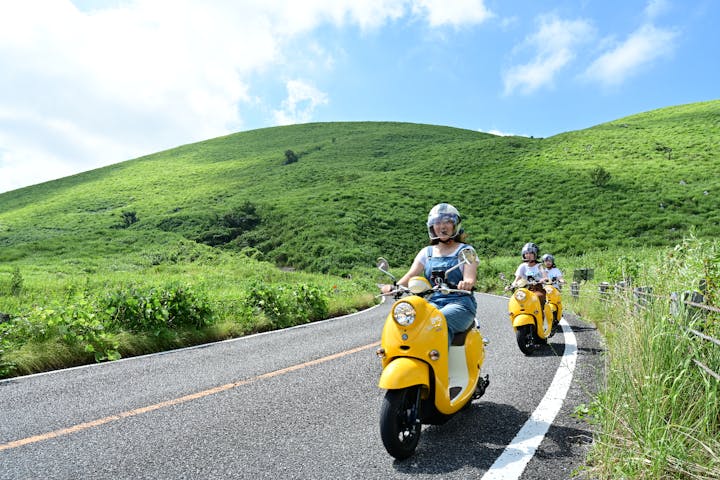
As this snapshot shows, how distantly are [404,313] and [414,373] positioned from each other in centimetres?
47

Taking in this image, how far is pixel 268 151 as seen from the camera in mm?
82375

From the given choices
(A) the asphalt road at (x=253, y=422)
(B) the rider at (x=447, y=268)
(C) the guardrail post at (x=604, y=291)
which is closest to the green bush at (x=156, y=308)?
(A) the asphalt road at (x=253, y=422)

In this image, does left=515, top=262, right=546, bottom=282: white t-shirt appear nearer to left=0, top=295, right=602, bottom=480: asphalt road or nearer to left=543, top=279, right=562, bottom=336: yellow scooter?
left=543, top=279, right=562, bottom=336: yellow scooter

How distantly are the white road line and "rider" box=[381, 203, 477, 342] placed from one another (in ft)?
3.29

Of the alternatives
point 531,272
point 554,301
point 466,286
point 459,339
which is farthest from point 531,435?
point 554,301

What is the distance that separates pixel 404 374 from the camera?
3.50m

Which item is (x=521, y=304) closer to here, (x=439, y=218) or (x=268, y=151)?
(x=439, y=218)

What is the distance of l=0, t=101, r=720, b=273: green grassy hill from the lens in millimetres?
35938

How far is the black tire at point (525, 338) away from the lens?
7285 millimetres

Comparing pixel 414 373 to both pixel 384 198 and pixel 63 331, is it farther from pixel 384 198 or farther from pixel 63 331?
pixel 384 198

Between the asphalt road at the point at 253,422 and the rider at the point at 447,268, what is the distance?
1015 mm

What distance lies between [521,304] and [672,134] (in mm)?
66634

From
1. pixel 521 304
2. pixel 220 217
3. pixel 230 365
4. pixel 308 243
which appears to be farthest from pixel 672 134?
pixel 230 365

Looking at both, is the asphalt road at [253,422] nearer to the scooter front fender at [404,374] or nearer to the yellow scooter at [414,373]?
the yellow scooter at [414,373]
